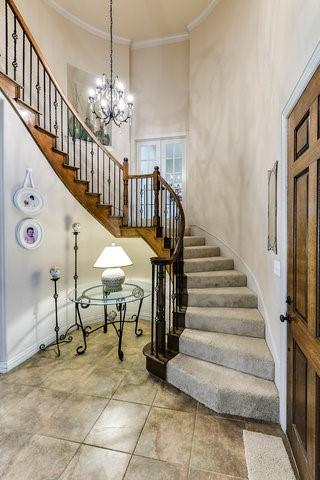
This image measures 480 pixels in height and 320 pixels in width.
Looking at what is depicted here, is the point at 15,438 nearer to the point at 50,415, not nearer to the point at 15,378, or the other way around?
the point at 50,415

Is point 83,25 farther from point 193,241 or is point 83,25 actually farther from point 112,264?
point 112,264

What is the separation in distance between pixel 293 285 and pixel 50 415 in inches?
86.0

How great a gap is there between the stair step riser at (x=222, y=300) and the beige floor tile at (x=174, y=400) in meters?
1.02

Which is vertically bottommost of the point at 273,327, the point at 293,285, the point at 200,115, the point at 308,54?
the point at 273,327

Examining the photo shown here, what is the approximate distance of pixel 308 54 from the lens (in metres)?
1.46

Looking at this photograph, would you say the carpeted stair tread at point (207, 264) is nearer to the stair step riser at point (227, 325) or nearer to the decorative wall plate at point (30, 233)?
the stair step riser at point (227, 325)

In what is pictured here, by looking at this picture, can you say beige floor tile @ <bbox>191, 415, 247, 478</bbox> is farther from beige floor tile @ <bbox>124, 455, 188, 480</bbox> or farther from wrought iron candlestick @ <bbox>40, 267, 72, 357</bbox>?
wrought iron candlestick @ <bbox>40, 267, 72, 357</bbox>

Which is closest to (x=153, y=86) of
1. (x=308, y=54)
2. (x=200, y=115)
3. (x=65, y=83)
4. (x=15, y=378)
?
(x=200, y=115)

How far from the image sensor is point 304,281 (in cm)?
158

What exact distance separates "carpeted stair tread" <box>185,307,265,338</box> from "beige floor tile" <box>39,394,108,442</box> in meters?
1.23

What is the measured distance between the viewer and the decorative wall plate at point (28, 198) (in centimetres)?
287

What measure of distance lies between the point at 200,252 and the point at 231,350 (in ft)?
6.58

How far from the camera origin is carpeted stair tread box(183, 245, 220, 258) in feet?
13.7

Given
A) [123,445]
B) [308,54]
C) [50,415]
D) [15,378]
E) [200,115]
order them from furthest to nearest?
[200,115] < [15,378] < [50,415] < [123,445] < [308,54]
